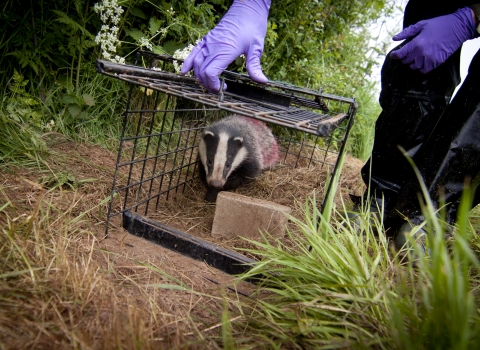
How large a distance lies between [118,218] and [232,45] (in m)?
1.47

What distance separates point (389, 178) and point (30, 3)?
3430mm

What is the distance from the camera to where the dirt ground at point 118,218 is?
1733mm

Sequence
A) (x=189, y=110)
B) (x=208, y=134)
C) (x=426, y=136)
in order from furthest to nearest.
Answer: (x=208, y=134), (x=426, y=136), (x=189, y=110)

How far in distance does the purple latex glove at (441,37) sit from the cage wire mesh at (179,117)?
717 mm

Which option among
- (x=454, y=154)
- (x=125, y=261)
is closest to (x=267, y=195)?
(x=454, y=154)

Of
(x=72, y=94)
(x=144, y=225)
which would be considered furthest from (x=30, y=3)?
(x=144, y=225)

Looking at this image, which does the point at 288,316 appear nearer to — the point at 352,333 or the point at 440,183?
the point at 352,333

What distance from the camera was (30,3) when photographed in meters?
3.04

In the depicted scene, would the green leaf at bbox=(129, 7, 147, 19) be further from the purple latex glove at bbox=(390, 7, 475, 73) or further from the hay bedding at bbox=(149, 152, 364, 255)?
the purple latex glove at bbox=(390, 7, 475, 73)

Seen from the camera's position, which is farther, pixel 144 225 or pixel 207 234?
pixel 207 234

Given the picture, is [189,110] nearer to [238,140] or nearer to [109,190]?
[238,140]

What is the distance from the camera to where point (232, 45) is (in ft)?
8.44

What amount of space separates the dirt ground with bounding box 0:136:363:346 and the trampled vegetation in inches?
0.5

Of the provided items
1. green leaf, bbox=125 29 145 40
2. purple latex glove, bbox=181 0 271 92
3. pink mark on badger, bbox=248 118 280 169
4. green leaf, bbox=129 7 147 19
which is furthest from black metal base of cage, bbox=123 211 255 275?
→ green leaf, bbox=129 7 147 19
